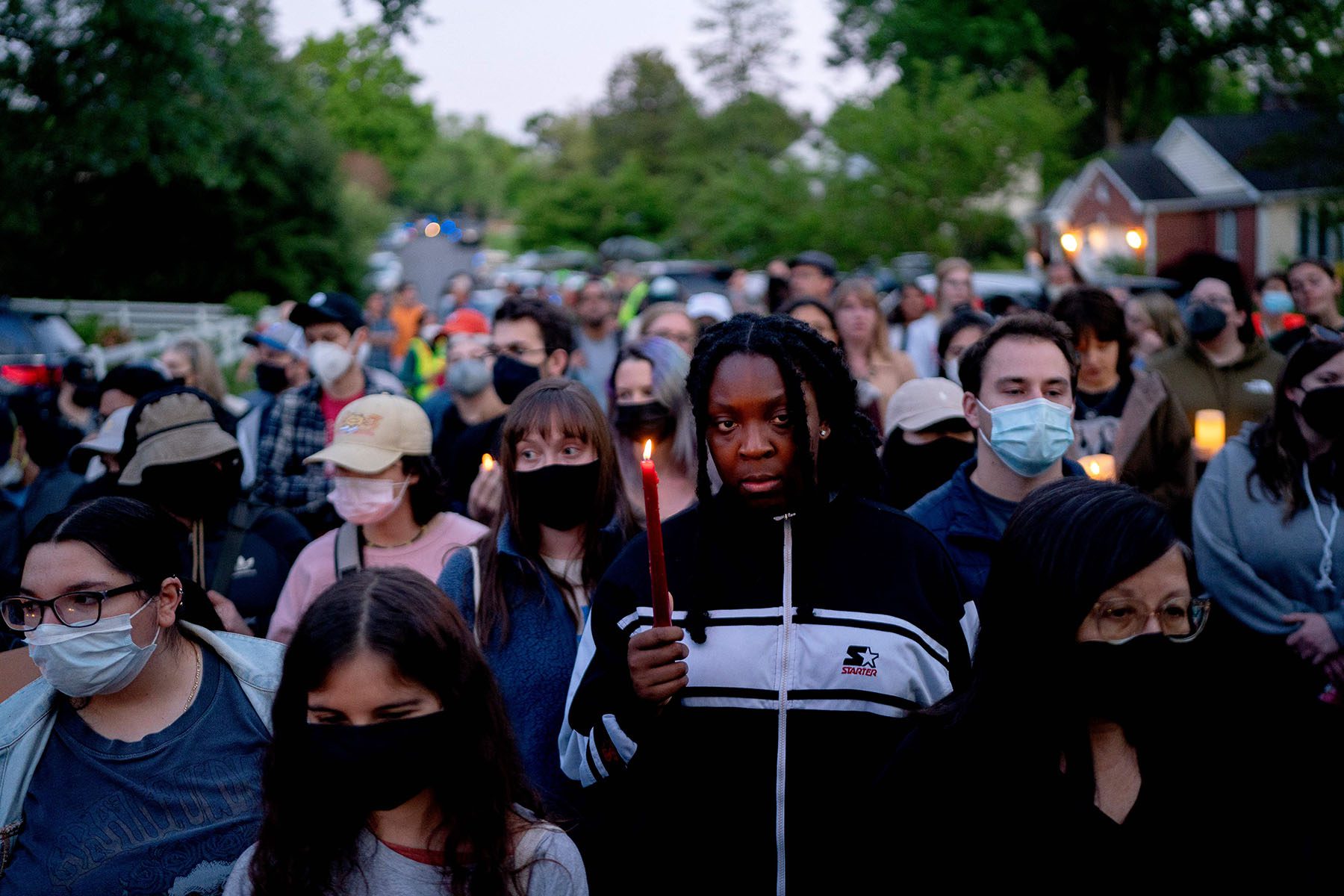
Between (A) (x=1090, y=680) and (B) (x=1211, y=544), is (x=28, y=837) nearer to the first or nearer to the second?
(A) (x=1090, y=680)

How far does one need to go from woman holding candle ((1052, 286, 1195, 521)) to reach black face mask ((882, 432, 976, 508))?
549 millimetres

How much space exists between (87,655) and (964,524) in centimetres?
237

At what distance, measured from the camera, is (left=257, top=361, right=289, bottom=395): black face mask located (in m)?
7.79

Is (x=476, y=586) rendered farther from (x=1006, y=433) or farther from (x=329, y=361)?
(x=329, y=361)

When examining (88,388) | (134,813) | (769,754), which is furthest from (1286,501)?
(88,388)

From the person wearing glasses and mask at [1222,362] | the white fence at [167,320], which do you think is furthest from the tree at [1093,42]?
the person wearing glasses and mask at [1222,362]

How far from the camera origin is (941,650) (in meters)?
2.69

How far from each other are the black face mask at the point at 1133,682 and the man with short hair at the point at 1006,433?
4.14 feet

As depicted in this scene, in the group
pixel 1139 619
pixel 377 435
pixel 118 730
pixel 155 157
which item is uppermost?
pixel 155 157

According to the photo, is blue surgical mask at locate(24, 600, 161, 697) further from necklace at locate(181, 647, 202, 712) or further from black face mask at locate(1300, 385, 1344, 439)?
black face mask at locate(1300, 385, 1344, 439)

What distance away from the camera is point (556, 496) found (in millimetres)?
3869

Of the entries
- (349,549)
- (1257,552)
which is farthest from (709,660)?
(1257,552)

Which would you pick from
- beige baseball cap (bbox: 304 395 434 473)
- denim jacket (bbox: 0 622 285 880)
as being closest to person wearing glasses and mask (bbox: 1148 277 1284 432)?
beige baseball cap (bbox: 304 395 434 473)

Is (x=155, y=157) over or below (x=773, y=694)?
over
